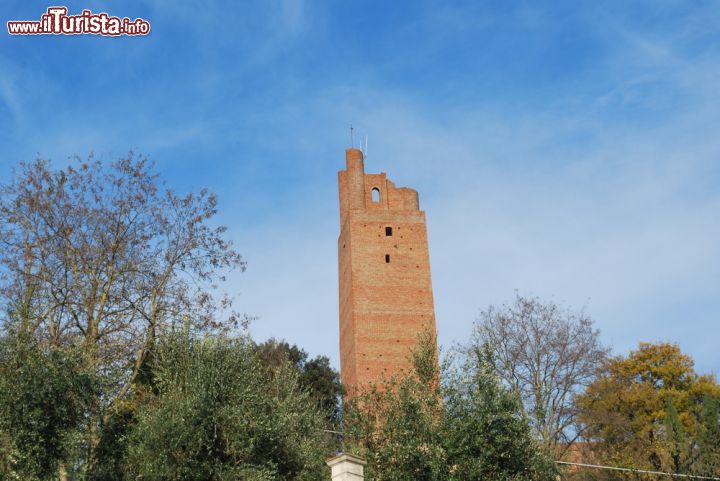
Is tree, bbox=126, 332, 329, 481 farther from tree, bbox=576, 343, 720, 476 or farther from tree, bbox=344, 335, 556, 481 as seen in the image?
tree, bbox=576, 343, 720, 476

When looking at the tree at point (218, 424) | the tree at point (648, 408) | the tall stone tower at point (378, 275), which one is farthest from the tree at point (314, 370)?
the tree at point (218, 424)

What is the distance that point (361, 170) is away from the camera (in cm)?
3747

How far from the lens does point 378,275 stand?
34.7 m

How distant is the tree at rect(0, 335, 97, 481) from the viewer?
47.4ft

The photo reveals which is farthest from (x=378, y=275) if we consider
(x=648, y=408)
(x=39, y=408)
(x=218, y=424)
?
(x=39, y=408)

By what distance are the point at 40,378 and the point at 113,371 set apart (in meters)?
2.09

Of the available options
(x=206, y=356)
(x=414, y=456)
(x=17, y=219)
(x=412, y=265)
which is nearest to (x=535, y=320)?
(x=412, y=265)

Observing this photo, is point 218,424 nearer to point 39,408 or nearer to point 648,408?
point 39,408

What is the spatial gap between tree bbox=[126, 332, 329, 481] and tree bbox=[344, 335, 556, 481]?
116 cm

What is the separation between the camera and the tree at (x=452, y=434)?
15820 millimetres

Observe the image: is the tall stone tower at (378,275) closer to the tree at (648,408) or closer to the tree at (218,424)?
the tree at (648,408)

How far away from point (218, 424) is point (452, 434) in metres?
4.56

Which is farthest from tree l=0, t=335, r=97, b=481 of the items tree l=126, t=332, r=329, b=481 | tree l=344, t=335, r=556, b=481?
tree l=344, t=335, r=556, b=481

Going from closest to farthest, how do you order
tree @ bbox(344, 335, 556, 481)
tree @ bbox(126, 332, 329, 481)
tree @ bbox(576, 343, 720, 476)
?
tree @ bbox(126, 332, 329, 481), tree @ bbox(344, 335, 556, 481), tree @ bbox(576, 343, 720, 476)
